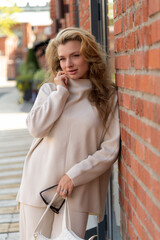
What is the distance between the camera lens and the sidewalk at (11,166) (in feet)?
14.9

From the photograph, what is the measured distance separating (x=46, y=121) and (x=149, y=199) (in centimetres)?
94

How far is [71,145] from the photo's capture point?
254cm

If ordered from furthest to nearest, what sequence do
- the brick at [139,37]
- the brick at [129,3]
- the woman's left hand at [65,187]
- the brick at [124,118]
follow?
the woman's left hand at [65,187], the brick at [124,118], the brick at [129,3], the brick at [139,37]

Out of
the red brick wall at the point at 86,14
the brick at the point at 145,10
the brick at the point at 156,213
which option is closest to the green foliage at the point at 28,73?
the red brick wall at the point at 86,14

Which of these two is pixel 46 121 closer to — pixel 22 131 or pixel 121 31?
pixel 121 31

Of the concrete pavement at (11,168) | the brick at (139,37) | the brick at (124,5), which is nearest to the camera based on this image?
the brick at (139,37)

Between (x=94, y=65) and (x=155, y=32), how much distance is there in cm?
115

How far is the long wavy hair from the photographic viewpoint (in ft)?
8.43

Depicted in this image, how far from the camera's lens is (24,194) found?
2623mm

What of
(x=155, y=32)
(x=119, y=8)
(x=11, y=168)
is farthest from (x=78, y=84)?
(x=11, y=168)

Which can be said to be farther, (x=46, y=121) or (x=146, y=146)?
(x=46, y=121)

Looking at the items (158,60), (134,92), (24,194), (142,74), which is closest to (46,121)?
(24,194)

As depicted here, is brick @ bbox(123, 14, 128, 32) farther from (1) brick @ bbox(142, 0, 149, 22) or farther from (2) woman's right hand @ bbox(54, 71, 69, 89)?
(2) woman's right hand @ bbox(54, 71, 69, 89)

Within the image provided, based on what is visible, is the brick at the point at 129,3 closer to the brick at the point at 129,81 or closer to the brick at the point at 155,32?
the brick at the point at 129,81
